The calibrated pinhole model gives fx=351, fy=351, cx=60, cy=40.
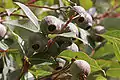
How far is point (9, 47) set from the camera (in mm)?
1170

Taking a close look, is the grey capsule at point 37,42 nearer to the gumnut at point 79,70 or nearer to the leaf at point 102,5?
the gumnut at point 79,70

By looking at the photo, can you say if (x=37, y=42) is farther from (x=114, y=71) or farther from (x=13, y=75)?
(x=114, y=71)

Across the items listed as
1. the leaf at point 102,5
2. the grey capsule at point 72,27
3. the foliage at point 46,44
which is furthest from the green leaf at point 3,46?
the leaf at point 102,5

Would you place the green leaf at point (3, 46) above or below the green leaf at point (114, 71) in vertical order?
above

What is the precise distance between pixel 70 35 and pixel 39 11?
445 millimetres

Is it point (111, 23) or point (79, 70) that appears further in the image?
point (111, 23)

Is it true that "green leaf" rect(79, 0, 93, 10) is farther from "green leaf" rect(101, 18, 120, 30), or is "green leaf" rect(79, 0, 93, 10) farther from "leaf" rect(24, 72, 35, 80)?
"leaf" rect(24, 72, 35, 80)

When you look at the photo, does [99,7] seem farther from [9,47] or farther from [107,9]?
[9,47]

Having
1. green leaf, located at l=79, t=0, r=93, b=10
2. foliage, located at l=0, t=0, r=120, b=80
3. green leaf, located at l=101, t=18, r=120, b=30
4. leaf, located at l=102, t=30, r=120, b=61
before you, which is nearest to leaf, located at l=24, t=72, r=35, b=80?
foliage, located at l=0, t=0, r=120, b=80

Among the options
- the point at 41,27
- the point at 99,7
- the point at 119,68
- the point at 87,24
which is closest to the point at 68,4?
the point at 87,24

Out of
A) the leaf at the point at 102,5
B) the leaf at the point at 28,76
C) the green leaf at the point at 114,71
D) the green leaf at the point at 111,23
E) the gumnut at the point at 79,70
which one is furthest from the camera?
the leaf at the point at 102,5

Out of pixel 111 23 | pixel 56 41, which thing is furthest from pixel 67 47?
pixel 111 23

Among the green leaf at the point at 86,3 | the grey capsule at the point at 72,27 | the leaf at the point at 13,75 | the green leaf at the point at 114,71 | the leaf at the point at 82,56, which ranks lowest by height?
the green leaf at the point at 114,71

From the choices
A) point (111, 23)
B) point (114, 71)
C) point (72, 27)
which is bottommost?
point (114, 71)
